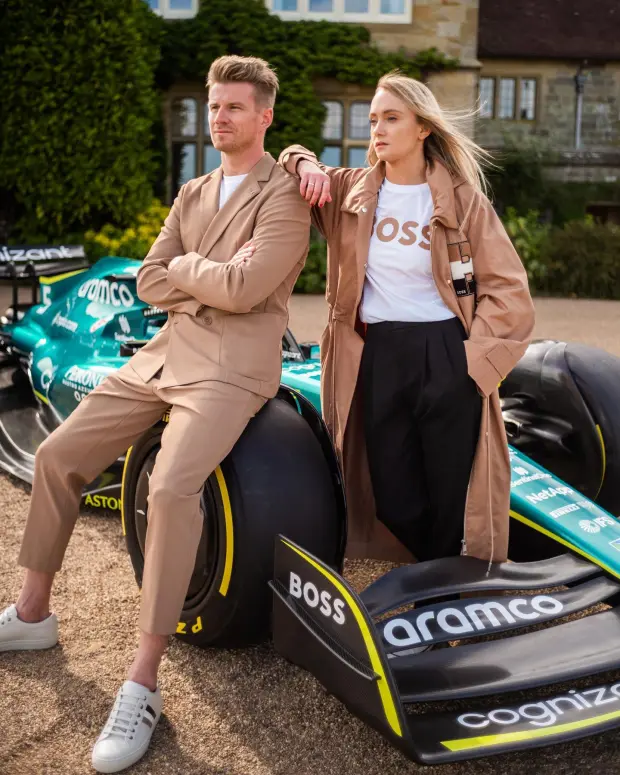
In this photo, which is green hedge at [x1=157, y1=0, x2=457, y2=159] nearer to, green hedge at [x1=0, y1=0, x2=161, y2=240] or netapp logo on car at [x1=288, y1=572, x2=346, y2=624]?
green hedge at [x1=0, y1=0, x2=161, y2=240]

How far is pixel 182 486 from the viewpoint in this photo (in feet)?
9.43

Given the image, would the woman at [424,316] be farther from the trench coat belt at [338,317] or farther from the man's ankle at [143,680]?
the man's ankle at [143,680]

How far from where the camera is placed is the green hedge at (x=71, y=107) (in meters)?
14.1

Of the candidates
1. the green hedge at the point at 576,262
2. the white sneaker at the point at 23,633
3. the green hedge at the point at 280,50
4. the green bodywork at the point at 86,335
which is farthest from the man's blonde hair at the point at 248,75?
the green hedge at the point at 280,50

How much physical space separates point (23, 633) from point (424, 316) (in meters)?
1.81

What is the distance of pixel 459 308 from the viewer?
327 cm

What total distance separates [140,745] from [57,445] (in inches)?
41.5

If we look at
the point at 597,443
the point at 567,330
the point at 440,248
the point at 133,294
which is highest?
the point at 440,248

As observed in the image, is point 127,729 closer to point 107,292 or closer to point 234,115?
point 234,115

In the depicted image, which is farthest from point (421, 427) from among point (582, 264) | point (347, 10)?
point (347, 10)

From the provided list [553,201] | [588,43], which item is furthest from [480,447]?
[588,43]

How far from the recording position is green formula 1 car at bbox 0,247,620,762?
99.1 inches

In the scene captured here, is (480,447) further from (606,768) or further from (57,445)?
(57,445)

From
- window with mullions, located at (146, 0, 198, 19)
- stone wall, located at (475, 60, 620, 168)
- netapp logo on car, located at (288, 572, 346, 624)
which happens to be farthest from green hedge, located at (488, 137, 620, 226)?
netapp logo on car, located at (288, 572, 346, 624)
